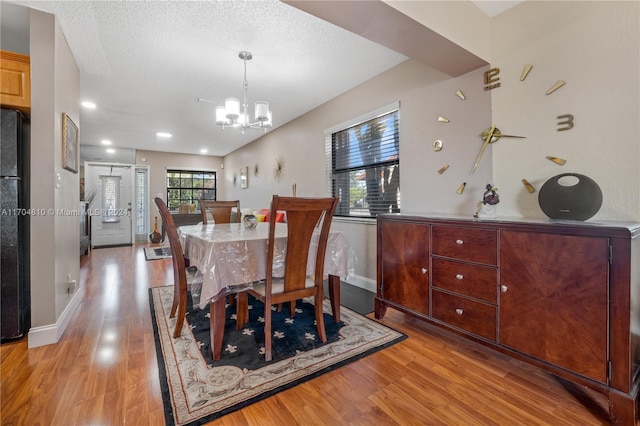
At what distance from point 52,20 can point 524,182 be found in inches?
A: 146

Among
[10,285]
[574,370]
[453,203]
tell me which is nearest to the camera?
[574,370]

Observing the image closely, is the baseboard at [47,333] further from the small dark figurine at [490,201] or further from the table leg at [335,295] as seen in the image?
the small dark figurine at [490,201]

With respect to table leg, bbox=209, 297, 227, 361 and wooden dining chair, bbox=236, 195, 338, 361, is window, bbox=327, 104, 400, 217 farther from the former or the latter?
table leg, bbox=209, 297, 227, 361

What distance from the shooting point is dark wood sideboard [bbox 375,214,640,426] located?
4.14 feet

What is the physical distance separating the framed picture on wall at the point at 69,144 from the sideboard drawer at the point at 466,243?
2988 millimetres

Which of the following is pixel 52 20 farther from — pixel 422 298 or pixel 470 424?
pixel 470 424

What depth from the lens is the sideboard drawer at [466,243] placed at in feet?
5.60

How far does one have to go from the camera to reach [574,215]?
164 cm

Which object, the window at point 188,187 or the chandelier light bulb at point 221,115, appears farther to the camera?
the window at point 188,187

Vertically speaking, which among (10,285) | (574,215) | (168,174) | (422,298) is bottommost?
(422,298)

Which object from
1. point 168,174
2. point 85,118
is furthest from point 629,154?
point 168,174

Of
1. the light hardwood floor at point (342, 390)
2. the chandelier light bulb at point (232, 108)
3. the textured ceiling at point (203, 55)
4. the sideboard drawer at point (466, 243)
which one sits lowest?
the light hardwood floor at point (342, 390)

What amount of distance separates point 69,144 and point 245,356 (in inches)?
92.8

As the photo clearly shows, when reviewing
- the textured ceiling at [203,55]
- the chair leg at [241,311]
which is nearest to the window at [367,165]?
the textured ceiling at [203,55]
